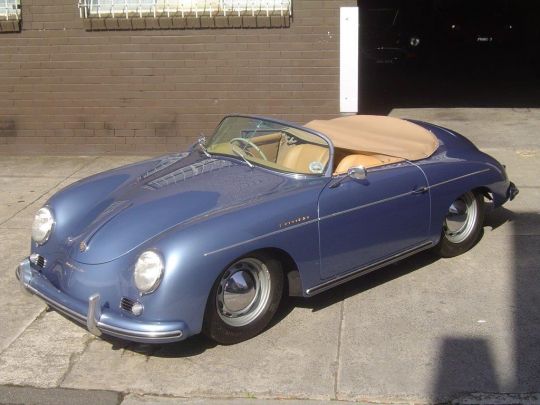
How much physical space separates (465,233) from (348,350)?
1.87m

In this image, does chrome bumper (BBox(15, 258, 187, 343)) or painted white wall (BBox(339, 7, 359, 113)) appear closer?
chrome bumper (BBox(15, 258, 187, 343))

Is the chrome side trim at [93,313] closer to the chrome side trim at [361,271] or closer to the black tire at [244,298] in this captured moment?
the black tire at [244,298]

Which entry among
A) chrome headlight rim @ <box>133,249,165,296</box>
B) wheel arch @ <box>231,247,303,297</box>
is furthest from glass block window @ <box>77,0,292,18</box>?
chrome headlight rim @ <box>133,249,165,296</box>

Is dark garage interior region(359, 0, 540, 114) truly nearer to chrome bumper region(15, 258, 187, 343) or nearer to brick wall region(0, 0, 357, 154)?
brick wall region(0, 0, 357, 154)

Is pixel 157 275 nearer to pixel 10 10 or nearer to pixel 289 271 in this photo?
pixel 289 271

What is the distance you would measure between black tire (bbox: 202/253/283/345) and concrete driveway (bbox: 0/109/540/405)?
11 cm

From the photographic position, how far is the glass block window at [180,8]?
367 inches

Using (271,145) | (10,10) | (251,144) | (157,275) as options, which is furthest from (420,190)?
(10,10)

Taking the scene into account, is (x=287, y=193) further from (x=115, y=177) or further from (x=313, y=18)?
(x=313, y=18)

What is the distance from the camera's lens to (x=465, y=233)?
19.8ft

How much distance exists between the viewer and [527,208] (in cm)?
723

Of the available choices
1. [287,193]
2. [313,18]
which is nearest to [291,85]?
[313,18]

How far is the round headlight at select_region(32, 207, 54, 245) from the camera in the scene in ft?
16.3

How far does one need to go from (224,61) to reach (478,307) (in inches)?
211
